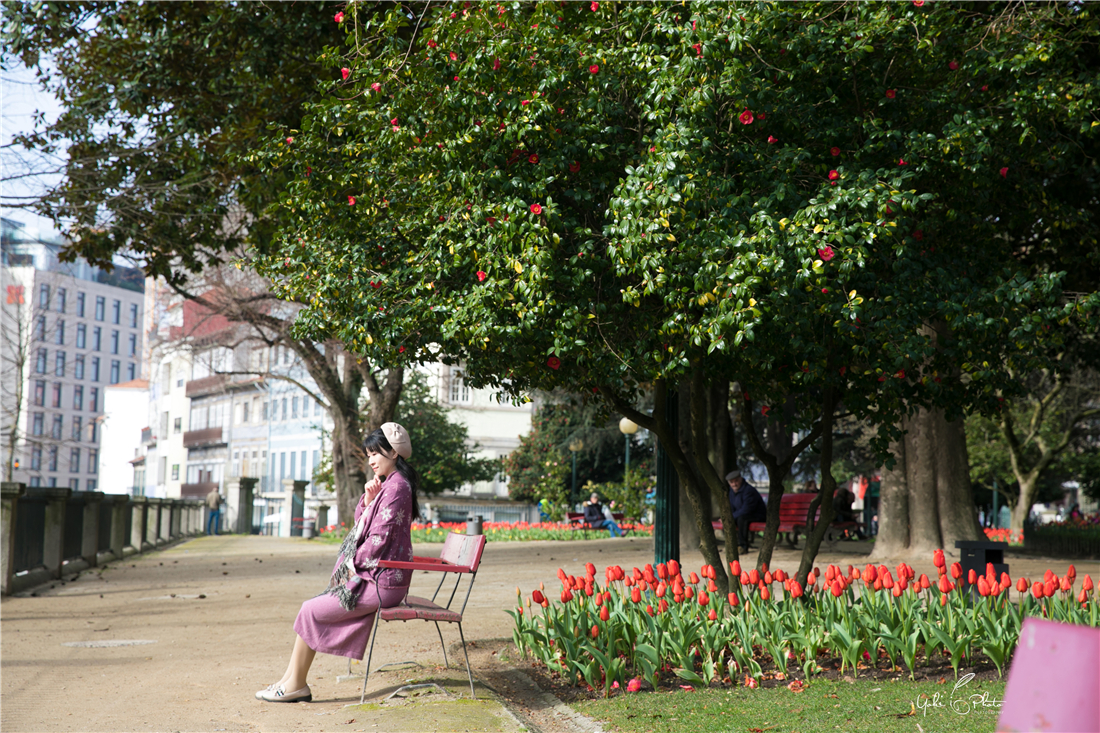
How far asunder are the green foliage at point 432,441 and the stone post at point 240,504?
21.6 feet

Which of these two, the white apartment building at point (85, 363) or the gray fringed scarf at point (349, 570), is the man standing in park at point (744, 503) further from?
the white apartment building at point (85, 363)

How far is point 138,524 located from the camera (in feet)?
75.6

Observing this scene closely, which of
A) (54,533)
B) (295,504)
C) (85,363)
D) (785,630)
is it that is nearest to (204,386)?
(295,504)

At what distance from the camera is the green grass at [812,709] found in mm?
4895

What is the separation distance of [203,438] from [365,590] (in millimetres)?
63417

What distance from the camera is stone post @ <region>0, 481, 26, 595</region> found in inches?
480

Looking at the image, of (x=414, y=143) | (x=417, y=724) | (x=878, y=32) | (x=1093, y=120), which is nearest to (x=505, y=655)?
(x=417, y=724)

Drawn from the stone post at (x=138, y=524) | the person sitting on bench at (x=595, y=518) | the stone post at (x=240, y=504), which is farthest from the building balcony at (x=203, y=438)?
the person sitting on bench at (x=595, y=518)

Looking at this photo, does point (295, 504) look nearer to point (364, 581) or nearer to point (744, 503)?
point (744, 503)

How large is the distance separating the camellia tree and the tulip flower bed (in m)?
1.25

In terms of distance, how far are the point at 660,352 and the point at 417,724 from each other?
3.11 metres

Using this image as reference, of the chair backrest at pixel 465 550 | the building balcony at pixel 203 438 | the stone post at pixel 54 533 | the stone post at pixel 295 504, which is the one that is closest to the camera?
the chair backrest at pixel 465 550

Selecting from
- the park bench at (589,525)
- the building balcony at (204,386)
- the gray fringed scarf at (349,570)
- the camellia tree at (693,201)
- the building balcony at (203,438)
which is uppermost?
the building balcony at (204,386)
